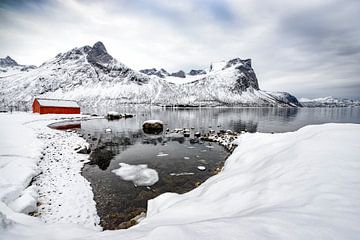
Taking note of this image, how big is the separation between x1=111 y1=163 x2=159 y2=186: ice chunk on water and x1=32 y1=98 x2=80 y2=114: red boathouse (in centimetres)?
6674

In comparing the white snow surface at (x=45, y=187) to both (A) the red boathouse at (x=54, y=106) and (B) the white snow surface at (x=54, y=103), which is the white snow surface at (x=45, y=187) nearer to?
(A) the red boathouse at (x=54, y=106)

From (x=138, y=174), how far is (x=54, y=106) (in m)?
70.7

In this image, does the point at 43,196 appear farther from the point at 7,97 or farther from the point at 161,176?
the point at 7,97

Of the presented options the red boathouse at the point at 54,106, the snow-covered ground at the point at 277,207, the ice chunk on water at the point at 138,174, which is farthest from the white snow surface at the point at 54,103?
the snow-covered ground at the point at 277,207

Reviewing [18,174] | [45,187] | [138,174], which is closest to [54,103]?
[18,174]

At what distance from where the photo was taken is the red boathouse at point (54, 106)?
67250 millimetres

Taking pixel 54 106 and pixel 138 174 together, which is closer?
pixel 138 174

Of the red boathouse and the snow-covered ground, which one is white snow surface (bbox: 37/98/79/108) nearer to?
the red boathouse

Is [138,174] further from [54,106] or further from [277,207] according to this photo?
[54,106]

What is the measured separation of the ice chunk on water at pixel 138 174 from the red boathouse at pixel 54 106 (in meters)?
66.7

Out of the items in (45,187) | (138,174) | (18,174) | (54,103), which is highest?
(54,103)

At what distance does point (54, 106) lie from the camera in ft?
229

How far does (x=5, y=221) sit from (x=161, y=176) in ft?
39.0

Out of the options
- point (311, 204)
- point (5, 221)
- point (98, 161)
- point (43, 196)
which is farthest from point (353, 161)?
point (98, 161)
